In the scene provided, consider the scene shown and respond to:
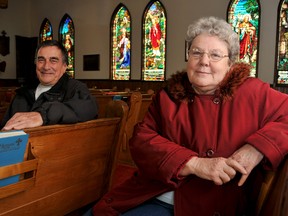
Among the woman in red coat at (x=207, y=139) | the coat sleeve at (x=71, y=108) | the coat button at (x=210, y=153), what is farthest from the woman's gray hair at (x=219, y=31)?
the coat sleeve at (x=71, y=108)

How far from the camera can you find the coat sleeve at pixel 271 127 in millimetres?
1155

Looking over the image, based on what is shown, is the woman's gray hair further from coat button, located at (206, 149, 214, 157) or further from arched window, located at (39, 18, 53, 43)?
arched window, located at (39, 18, 53, 43)

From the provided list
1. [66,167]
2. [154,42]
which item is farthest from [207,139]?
[154,42]

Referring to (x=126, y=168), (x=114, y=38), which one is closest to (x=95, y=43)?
(x=114, y=38)

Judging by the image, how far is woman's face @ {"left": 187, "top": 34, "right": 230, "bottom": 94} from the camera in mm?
1445

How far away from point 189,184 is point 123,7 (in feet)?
34.8

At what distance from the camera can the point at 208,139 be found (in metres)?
1.34

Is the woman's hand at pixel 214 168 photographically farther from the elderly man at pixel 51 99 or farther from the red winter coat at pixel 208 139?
the elderly man at pixel 51 99

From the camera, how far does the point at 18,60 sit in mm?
13992

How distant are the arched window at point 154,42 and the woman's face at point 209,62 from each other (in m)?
8.93

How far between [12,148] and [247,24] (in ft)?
28.2

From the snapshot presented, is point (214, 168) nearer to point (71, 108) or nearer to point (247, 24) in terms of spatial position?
point (71, 108)

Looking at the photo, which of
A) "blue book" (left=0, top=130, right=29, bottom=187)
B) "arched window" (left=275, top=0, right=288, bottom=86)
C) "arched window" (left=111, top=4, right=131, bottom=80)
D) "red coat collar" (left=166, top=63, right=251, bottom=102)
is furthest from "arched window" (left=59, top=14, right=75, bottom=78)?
"blue book" (left=0, top=130, right=29, bottom=187)

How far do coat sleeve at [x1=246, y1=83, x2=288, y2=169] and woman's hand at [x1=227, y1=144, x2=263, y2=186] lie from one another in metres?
0.02
